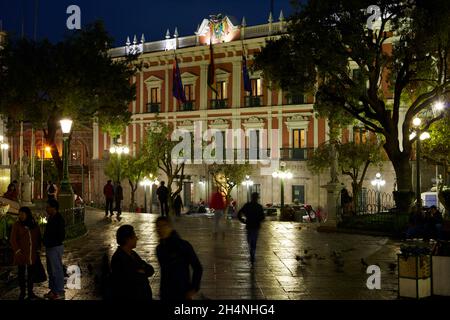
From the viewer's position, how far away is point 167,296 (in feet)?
21.2

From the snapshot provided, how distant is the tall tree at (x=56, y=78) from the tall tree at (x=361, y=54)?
7009mm

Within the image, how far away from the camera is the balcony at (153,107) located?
165 ft

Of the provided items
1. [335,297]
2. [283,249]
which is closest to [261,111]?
[283,249]

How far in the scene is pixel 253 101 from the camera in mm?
46094

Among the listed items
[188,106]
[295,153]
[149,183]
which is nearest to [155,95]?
[188,106]

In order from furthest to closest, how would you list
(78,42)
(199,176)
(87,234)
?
(199,176)
(78,42)
(87,234)

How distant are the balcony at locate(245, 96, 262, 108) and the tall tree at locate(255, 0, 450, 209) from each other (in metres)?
21.6

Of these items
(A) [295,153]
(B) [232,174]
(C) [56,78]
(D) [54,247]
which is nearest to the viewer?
(D) [54,247]

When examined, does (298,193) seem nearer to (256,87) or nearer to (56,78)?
(256,87)

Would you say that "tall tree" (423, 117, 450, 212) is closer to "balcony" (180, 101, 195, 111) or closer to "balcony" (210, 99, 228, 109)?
"balcony" (210, 99, 228, 109)

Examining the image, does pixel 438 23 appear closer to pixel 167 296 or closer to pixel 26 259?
pixel 26 259

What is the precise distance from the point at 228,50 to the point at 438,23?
26943 millimetres

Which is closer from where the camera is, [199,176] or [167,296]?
[167,296]

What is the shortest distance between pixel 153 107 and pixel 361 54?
3086 cm
